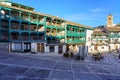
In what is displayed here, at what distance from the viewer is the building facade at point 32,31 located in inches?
1620

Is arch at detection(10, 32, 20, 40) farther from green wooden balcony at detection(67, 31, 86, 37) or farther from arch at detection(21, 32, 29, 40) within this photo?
green wooden balcony at detection(67, 31, 86, 37)

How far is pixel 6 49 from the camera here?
40.8 m

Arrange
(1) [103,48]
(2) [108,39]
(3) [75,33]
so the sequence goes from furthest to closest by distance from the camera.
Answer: (2) [108,39], (1) [103,48], (3) [75,33]

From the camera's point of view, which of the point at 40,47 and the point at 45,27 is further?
the point at 45,27

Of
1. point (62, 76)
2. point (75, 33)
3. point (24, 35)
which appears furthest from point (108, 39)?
point (62, 76)

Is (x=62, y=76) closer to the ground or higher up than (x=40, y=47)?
closer to the ground

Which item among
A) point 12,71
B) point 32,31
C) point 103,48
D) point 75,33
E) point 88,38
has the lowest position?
point 12,71

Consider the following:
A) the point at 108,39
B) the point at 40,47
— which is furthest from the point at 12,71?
the point at 108,39

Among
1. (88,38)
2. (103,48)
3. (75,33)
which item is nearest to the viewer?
(75,33)

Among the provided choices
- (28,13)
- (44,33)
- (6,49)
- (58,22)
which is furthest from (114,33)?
(6,49)

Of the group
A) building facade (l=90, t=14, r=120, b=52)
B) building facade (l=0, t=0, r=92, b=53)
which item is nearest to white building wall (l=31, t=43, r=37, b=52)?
building facade (l=0, t=0, r=92, b=53)

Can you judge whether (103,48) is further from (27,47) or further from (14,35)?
(14,35)

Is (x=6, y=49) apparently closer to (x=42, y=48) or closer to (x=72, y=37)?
(x=42, y=48)

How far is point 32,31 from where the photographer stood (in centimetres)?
4697
